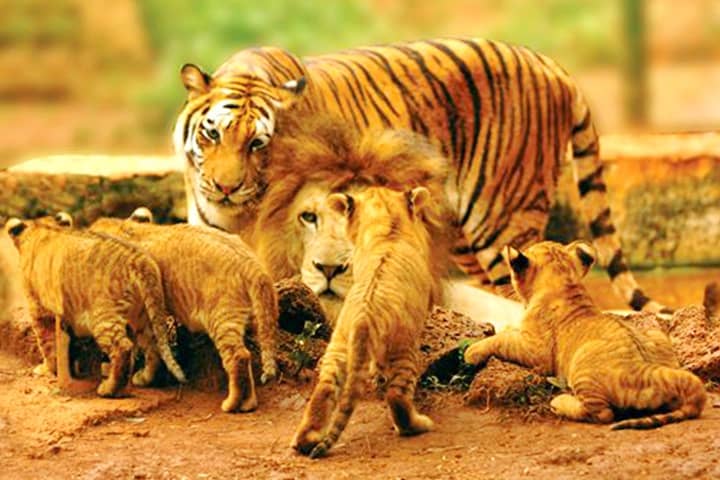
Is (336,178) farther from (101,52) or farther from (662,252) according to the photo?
(101,52)

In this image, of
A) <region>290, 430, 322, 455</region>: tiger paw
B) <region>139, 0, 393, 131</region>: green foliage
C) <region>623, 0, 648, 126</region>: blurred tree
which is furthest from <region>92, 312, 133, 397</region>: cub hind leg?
<region>139, 0, 393, 131</region>: green foliage

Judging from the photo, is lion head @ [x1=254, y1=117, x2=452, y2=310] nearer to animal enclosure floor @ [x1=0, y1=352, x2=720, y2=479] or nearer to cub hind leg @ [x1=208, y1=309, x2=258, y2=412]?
cub hind leg @ [x1=208, y1=309, x2=258, y2=412]

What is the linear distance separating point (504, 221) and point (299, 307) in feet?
7.77

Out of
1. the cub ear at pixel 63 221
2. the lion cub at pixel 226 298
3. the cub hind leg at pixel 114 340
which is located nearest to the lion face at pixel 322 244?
the lion cub at pixel 226 298

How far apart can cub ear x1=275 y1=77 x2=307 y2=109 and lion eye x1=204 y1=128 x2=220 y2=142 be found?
29 centimetres

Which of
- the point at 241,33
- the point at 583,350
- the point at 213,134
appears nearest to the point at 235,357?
the point at 583,350

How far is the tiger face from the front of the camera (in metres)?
7.29

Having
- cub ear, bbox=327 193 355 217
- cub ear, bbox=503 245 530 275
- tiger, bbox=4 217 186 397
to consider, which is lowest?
tiger, bbox=4 217 186 397

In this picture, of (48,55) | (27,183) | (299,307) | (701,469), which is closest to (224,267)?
(299,307)

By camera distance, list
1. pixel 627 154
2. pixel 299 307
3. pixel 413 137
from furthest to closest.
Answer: pixel 627 154
pixel 413 137
pixel 299 307

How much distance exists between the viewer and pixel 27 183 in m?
9.91

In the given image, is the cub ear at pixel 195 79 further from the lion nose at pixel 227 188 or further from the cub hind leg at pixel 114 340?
the cub hind leg at pixel 114 340

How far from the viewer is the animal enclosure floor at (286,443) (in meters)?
5.45

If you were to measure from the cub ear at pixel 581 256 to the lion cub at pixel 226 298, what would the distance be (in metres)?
1.07
